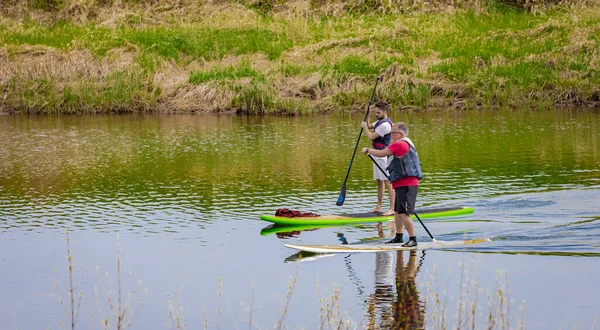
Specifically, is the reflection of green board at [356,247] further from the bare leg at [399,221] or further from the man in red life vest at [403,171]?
the man in red life vest at [403,171]

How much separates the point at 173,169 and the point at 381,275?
11.8m

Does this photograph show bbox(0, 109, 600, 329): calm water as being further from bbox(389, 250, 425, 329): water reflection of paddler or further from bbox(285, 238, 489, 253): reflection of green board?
bbox(285, 238, 489, 253): reflection of green board

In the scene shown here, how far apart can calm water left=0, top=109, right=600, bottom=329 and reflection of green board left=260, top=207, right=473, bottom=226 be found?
0.18 m

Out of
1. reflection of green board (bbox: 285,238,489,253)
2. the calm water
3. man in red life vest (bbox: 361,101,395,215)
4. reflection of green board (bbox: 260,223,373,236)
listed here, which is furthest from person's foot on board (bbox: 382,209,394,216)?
reflection of green board (bbox: 285,238,489,253)

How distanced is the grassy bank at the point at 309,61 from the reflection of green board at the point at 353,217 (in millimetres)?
21148

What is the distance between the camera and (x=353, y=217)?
16672 millimetres

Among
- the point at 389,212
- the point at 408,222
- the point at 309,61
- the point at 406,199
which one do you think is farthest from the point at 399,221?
the point at 309,61

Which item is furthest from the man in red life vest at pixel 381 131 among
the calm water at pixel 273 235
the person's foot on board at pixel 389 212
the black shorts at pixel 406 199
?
the black shorts at pixel 406 199

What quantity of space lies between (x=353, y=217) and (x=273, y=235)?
4.87ft

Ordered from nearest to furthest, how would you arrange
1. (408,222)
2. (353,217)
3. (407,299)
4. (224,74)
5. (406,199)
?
(407,299) < (406,199) < (408,222) < (353,217) < (224,74)

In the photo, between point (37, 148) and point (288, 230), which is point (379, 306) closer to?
point (288, 230)

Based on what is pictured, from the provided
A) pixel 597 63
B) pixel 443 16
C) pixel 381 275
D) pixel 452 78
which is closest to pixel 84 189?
pixel 381 275

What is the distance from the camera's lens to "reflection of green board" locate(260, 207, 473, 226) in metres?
16.3

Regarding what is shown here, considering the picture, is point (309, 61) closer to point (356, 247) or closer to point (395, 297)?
point (356, 247)
